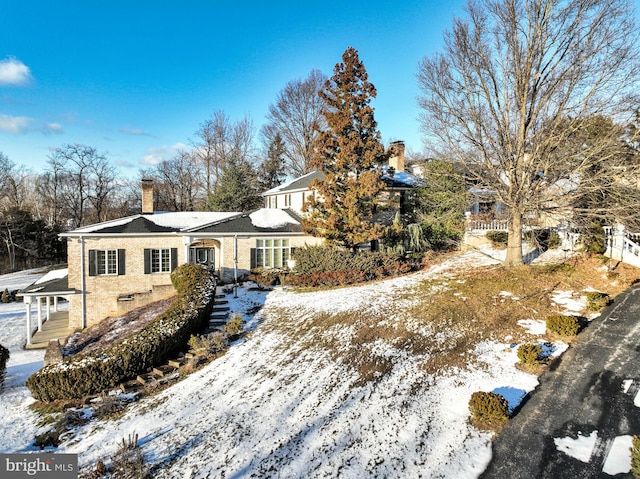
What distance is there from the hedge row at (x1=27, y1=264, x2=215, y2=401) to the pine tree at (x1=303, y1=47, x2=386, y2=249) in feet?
28.2

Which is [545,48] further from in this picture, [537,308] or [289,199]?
[289,199]

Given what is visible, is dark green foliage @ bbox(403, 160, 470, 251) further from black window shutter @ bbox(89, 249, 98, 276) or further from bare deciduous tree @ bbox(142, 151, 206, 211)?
bare deciduous tree @ bbox(142, 151, 206, 211)

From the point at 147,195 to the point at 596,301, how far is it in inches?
937

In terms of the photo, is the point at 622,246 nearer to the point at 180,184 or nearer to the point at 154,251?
the point at 154,251

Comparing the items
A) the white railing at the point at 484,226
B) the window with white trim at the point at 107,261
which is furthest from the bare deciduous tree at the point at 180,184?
the white railing at the point at 484,226

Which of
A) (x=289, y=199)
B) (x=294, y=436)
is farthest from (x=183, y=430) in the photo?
(x=289, y=199)

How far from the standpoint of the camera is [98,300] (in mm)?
20391

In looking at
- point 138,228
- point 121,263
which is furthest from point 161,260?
point 138,228

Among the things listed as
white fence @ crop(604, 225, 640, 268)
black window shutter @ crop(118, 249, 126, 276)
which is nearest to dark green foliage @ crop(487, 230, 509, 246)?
white fence @ crop(604, 225, 640, 268)

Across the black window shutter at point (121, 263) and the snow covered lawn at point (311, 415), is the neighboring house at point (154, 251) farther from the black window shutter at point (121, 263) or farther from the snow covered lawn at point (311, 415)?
the snow covered lawn at point (311, 415)

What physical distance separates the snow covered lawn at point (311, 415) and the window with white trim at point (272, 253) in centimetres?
971

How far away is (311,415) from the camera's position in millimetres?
7980

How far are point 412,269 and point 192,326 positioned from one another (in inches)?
455

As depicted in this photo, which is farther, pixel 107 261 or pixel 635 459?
pixel 107 261
